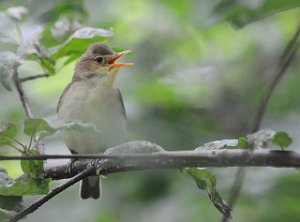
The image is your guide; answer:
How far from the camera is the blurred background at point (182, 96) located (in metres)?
3.78

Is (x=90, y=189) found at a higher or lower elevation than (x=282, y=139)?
lower

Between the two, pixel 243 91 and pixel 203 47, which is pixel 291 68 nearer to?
pixel 243 91

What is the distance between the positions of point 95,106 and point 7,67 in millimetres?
1600

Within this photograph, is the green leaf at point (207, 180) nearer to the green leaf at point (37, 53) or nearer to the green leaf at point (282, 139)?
the green leaf at point (282, 139)

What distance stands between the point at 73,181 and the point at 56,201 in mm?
2307

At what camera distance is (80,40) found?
343 cm

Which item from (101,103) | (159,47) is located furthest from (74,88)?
(159,47)

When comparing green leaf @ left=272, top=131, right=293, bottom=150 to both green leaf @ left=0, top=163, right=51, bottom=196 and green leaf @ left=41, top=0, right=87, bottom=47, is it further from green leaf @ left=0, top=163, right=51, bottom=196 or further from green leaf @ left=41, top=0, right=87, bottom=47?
green leaf @ left=41, top=0, right=87, bottom=47

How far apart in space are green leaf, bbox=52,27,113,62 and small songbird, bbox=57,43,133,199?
68cm

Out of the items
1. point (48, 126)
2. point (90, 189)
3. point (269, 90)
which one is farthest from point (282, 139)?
point (90, 189)

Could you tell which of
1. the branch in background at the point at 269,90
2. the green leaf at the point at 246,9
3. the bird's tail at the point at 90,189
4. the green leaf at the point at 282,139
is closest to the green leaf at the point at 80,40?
the green leaf at the point at 246,9

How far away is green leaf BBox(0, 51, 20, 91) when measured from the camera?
2762 millimetres

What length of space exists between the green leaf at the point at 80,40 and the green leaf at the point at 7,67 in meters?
0.50

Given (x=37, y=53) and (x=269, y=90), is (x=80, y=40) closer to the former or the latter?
(x=37, y=53)
